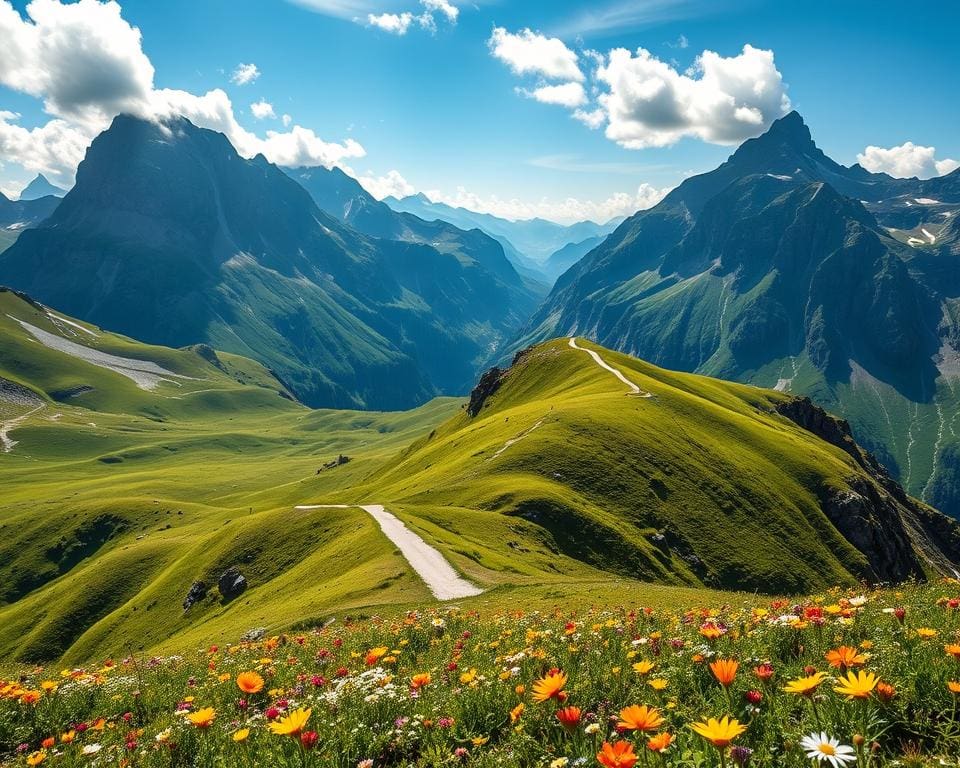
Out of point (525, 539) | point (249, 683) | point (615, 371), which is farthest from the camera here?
point (615, 371)

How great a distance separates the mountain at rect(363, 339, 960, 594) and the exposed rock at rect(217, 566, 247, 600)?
1942 cm

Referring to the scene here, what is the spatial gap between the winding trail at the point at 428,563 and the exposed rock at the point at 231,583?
689 inches

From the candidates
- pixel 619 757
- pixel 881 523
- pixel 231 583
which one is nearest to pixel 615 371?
pixel 881 523

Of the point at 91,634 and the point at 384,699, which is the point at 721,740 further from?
the point at 91,634

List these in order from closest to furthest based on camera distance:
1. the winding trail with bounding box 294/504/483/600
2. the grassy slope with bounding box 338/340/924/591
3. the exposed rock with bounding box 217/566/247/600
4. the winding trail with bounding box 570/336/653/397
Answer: the winding trail with bounding box 294/504/483/600 < the grassy slope with bounding box 338/340/924/591 < the exposed rock with bounding box 217/566/247/600 < the winding trail with bounding box 570/336/653/397

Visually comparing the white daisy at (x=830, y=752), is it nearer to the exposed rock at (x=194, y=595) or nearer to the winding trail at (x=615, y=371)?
the exposed rock at (x=194, y=595)

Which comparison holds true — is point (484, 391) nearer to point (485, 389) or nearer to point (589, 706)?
point (485, 389)

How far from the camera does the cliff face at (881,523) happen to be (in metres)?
90.4

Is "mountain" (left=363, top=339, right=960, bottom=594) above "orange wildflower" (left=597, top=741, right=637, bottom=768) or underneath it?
underneath

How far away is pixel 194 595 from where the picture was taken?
68625 millimetres

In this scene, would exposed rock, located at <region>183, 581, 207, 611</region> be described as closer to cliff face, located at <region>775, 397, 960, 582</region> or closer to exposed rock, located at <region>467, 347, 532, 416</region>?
cliff face, located at <region>775, 397, 960, 582</region>

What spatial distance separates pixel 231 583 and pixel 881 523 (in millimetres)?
102341

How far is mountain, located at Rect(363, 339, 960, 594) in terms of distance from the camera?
2511 inches

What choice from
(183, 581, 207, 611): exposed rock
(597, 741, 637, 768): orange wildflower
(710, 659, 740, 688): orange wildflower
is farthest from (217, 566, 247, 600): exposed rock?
(597, 741, 637, 768): orange wildflower
